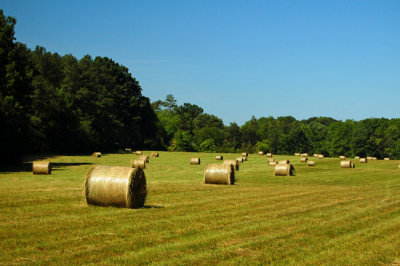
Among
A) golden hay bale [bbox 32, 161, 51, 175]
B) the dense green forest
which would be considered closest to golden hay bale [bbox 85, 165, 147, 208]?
golden hay bale [bbox 32, 161, 51, 175]

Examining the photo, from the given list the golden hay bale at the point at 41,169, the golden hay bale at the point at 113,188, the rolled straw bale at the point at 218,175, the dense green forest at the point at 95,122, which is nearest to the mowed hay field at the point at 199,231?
the golden hay bale at the point at 113,188

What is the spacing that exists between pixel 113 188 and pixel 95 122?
64.7 m

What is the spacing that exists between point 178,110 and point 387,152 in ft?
327

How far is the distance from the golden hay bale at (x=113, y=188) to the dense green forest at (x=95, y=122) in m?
25.0

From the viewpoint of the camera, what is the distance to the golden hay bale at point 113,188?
13.6 metres

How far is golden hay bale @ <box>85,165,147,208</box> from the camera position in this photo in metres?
13.6

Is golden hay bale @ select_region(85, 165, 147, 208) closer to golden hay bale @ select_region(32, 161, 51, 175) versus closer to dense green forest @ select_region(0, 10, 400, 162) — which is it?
golden hay bale @ select_region(32, 161, 51, 175)

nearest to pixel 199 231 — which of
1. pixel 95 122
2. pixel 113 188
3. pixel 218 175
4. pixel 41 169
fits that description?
pixel 113 188

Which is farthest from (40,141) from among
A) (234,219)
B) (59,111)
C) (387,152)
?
(387,152)

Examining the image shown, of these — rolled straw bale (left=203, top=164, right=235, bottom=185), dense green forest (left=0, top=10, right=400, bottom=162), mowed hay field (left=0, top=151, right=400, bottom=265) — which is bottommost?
mowed hay field (left=0, top=151, right=400, bottom=265)

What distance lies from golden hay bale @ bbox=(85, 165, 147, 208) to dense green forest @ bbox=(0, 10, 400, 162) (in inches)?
986

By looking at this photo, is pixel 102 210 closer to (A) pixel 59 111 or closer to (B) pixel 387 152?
(A) pixel 59 111

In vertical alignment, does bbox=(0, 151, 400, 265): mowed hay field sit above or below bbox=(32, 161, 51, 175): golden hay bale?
below

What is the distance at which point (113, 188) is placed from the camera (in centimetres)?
1373
